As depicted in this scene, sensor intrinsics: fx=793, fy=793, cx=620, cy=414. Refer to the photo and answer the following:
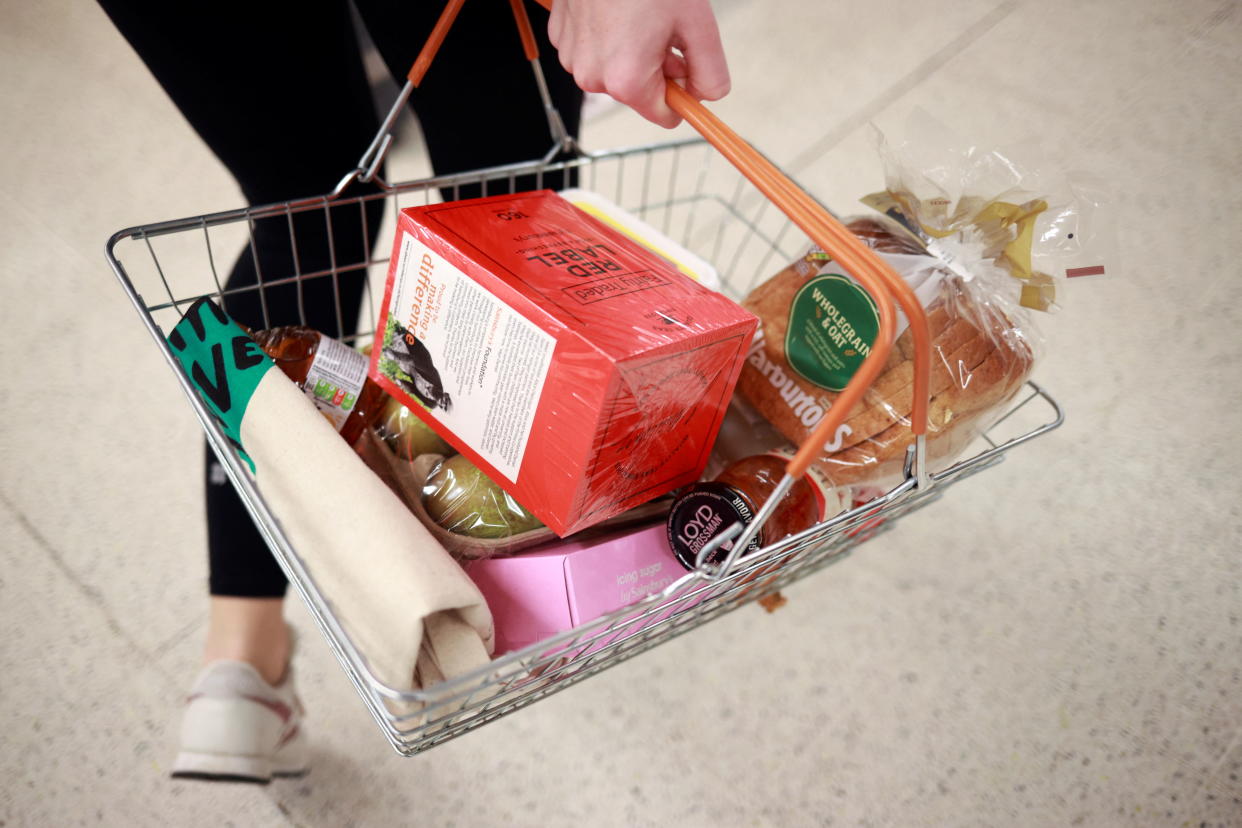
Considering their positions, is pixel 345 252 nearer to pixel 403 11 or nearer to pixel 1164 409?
pixel 403 11

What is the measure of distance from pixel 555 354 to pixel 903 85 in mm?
1507

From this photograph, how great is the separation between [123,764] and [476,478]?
0.60 metres

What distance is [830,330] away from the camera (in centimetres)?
67

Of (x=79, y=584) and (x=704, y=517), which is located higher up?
(x=704, y=517)

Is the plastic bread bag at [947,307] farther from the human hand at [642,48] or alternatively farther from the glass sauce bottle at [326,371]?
the glass sauce bottle at [326,371]

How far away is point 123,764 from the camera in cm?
89

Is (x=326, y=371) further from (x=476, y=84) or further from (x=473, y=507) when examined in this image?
(x=476, y=84)

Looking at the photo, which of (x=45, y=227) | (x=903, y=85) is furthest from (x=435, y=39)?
(x=903, y=85)

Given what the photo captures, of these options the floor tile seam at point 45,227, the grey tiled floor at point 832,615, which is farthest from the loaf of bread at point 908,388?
the floor tile seam at point 45,227

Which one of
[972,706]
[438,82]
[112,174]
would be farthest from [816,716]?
[112,174]

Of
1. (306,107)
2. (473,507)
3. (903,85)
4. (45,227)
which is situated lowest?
(45,227)

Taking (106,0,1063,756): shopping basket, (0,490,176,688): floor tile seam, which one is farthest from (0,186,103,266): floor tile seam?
(106,0,1063,756): shopping basket

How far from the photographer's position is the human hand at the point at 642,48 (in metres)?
0.49

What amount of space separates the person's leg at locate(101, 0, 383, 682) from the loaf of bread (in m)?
0.42
